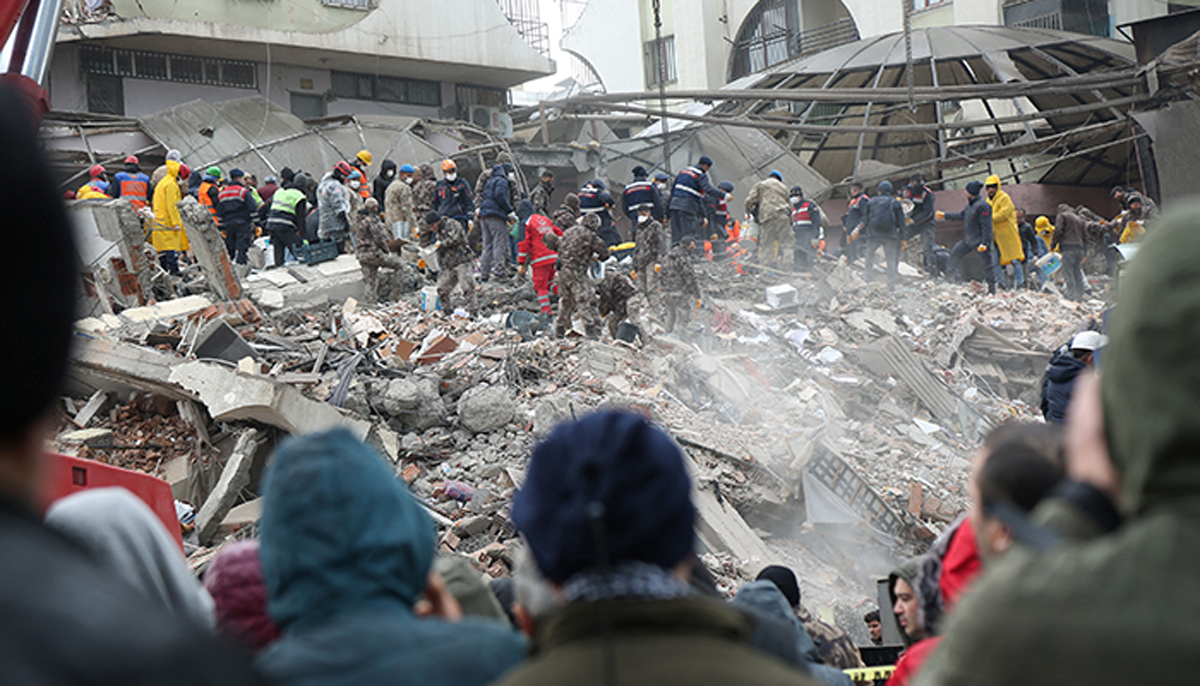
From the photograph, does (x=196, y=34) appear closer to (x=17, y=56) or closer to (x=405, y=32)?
(x=405, y=32)

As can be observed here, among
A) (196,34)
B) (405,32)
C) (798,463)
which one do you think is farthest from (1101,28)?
(196,34)

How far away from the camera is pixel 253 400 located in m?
6.53

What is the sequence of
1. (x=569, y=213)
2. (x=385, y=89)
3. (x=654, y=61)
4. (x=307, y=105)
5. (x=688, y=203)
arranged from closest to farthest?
(x=569, y=213)
(x=688, y=203)
(x=307, y=105)
(x=385, y=89)
(x=654, y=61)

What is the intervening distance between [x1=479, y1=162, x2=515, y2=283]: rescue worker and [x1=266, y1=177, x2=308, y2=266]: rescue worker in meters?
2.65

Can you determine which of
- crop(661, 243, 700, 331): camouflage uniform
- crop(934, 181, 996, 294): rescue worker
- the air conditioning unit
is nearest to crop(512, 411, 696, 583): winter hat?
crop(661, 243, 700, 331): camouflage uniform

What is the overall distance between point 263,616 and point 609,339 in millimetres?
8199

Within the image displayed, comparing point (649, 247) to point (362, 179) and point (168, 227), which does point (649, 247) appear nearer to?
point (362, 179)

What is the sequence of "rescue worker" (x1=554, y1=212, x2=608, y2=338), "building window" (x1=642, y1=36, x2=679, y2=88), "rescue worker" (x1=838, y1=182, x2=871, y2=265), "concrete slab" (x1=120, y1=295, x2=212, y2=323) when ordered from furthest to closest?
"building window" (x1=642, y1=36, x2=679, y2=88)
"rescue worker" (x1=838, y1=182, x2=871, y2=265)
"rescue worker" (x1=554, y1=212, x2=608, y2=338)
"concrete slab" (x1=120, y1=295, x2=212, y2=323)

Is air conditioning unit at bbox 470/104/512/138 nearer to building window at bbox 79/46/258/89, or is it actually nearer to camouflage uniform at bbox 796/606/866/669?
building window at bbox 79/46/258/89

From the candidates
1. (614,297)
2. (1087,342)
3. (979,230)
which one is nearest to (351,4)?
(614,297)

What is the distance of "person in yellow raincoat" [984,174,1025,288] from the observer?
12.9 m

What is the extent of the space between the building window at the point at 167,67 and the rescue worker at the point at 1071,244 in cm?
1848

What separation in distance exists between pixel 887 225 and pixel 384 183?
7.89m

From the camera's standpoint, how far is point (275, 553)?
4.39 ft
